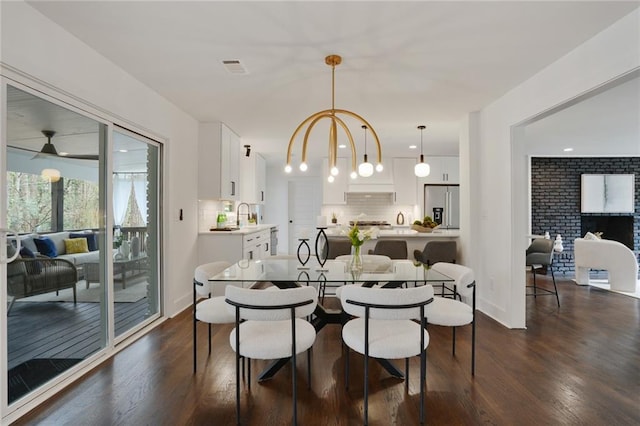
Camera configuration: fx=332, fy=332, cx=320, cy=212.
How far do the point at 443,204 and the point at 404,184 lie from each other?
913 millimetres

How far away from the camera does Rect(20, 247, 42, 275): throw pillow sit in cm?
208

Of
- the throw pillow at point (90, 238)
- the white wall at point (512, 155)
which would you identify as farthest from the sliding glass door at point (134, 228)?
the white wall at point (512, 155)

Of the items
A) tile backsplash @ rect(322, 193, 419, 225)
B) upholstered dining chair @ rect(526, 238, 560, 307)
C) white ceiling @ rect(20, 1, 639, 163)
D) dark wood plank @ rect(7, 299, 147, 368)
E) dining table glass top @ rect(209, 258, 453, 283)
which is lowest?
dark wood plank @ rect(7, 299, 147, 368)

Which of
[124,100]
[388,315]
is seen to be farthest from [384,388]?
[124,100]

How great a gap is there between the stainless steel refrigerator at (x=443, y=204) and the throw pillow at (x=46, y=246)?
6.29 meters

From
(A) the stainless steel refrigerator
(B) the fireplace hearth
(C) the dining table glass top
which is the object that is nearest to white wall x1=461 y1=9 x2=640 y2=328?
(C) the dining table glass top

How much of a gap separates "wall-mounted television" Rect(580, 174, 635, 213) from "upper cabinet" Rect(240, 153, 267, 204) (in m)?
6.69

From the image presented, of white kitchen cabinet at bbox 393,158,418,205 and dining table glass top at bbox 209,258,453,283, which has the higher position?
white kitchen cabinet at bbox 393,158,418,205

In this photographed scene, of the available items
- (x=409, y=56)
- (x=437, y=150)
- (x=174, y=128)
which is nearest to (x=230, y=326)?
(x=174, y=128)

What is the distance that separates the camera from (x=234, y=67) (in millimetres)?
2842

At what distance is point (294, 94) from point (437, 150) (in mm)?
4066

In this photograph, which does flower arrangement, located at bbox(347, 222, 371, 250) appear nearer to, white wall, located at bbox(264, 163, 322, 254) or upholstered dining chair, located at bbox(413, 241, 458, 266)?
upholstered dining chair, located at bbox(413, 241, 458, 266)

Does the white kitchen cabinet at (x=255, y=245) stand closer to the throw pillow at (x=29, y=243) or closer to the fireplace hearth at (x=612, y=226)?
the throw pillow at (x=29, y=243)

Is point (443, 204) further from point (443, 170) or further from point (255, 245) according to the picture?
point (255, 245)
